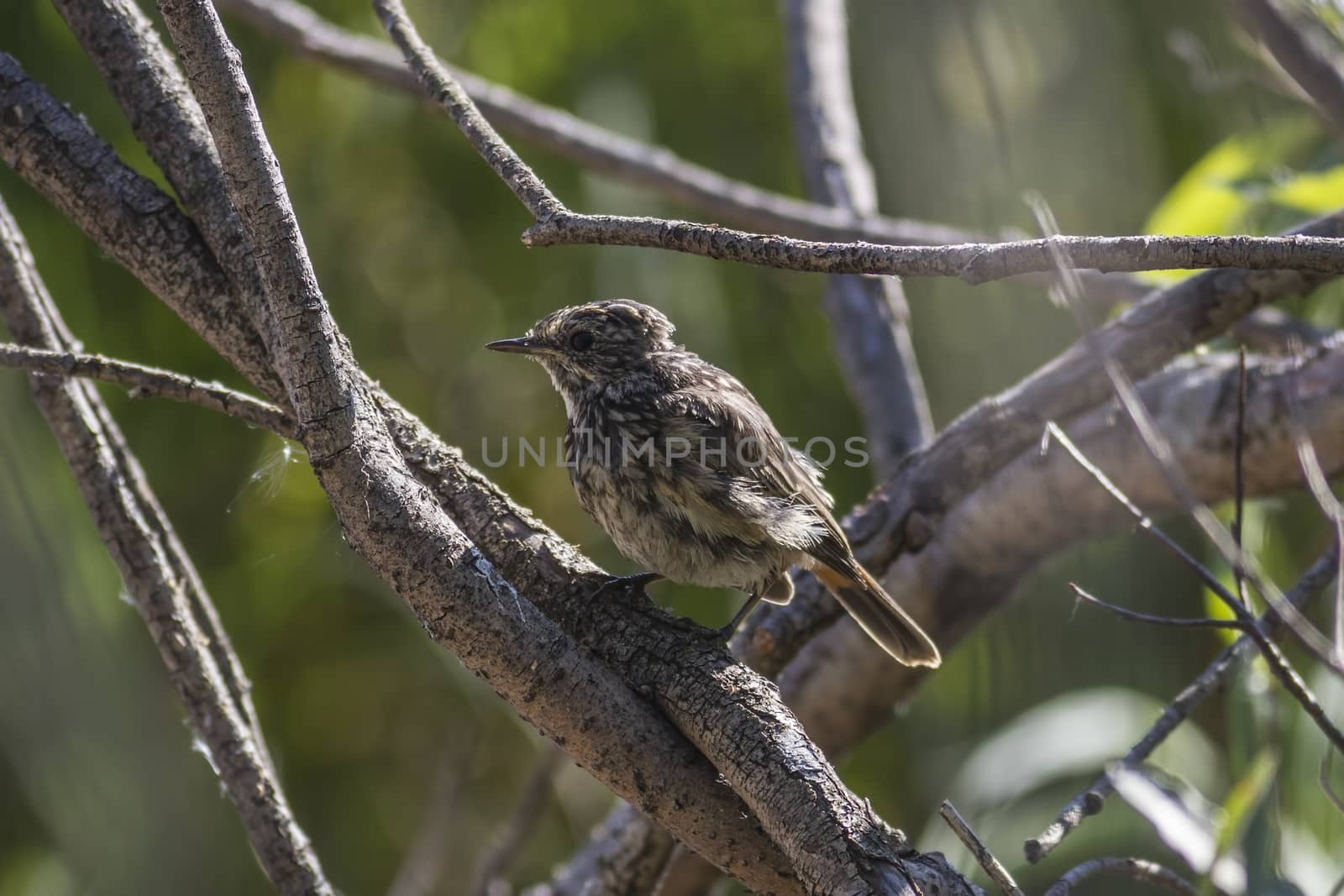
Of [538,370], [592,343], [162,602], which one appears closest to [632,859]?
[162,602]

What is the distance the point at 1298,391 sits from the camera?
2.67 m

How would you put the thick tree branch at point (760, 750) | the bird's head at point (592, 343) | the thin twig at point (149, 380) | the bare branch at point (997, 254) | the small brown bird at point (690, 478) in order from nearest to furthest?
the bare branch at point (997, 254), the thick tree branch at point (760, 750), the thin twig at point (149, 380), the small brown bird at point (690, 478), the bird's head at point (592, 343)

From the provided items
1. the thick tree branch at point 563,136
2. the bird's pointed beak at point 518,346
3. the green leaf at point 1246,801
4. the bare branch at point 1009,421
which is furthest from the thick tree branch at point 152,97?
the green leaf at point 1246,801

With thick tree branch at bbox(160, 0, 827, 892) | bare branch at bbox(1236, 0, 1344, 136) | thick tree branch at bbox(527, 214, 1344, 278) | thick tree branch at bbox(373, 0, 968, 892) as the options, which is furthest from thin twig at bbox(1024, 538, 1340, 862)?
bare branch at bbox(1236, 0, 1344, 136)

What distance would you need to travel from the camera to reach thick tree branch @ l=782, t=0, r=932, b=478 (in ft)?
10.4

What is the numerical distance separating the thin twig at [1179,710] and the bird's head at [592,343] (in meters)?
1.51

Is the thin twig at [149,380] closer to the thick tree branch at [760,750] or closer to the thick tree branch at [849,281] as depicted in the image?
the thick tree branch at [760,750]

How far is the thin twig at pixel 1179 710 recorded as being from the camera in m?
1.43

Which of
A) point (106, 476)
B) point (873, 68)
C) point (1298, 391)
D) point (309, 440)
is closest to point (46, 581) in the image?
point (106, 476)

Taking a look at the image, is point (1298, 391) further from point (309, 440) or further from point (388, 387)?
point (388, 387)

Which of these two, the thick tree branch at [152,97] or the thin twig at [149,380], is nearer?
the thin twig at [149,380]

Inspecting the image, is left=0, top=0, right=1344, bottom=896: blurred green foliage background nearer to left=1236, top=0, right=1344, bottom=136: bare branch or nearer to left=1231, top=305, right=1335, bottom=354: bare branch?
left=1231, top=305, right=1335, bottom=354: bare branch

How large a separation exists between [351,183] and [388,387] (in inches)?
34.0

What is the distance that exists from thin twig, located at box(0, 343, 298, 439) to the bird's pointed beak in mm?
1108
